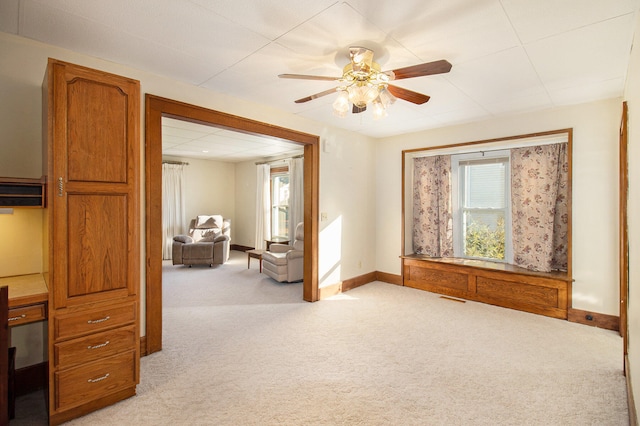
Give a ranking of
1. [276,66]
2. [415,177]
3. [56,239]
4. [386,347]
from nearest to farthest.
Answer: [56,239]
[276,66]
[386,347]
[415,177]

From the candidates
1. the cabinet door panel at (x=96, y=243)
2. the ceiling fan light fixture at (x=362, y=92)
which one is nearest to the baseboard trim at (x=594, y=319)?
the ceiling fan light fixture at (x=362, y=92)

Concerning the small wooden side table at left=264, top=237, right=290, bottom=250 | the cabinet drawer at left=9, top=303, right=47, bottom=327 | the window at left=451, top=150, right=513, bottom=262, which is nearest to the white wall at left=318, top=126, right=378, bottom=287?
the window at left=451, top=150, right=513, bottom=262

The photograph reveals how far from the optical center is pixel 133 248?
2113 millimetres

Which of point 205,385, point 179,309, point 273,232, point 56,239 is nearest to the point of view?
point 56,239

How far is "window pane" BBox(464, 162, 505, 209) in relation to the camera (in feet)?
14.9

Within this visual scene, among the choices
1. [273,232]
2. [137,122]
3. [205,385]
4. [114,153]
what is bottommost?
[205,385]

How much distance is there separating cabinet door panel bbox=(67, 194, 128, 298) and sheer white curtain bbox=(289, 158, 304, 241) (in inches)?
198

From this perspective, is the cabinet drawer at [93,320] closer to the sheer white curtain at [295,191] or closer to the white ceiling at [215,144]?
the white ceiling at [215,144]

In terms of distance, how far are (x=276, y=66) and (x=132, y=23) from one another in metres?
1.01

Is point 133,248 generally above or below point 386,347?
above

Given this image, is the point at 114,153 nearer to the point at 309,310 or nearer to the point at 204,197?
the point at 309,310

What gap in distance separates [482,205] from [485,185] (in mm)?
297

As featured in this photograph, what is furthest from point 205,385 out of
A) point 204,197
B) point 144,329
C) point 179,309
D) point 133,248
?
point 204,197

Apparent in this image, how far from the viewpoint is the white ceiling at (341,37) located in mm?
1818
